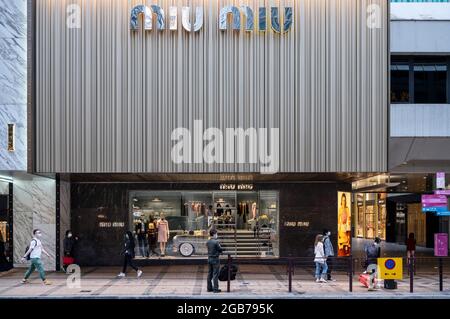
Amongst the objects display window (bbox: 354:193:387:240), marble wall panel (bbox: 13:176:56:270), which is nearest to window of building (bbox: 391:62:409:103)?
marble wall panel (bbox: 13:176:56:270)

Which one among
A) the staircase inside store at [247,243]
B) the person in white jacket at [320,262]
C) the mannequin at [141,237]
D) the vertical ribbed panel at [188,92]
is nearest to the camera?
the person in white jacket at [320,262]

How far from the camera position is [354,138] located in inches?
844

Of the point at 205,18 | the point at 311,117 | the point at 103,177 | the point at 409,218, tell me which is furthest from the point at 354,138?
the point at 409,218

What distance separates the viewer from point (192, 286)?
19391mm

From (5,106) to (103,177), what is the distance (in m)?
4.68

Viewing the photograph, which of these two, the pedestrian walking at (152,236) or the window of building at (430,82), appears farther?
the pedestrian walking at (152,236)

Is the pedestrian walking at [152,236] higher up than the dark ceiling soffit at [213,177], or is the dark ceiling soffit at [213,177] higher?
the dark ceiling soffit at [213,177]

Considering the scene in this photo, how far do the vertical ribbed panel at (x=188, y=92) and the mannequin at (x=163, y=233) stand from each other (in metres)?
5.74

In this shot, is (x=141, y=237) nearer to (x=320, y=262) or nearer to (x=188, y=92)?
(x=188, y=92)

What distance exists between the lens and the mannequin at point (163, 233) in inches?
1041

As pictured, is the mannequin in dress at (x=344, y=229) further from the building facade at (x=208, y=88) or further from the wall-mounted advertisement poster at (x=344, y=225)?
the building facade at (x=208, y=88)

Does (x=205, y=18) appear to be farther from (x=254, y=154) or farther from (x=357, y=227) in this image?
(x=357, y=227)

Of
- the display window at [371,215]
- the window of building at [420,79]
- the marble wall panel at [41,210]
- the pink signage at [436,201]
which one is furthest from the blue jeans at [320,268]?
the display window at [371,215]

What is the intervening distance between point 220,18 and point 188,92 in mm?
2715
